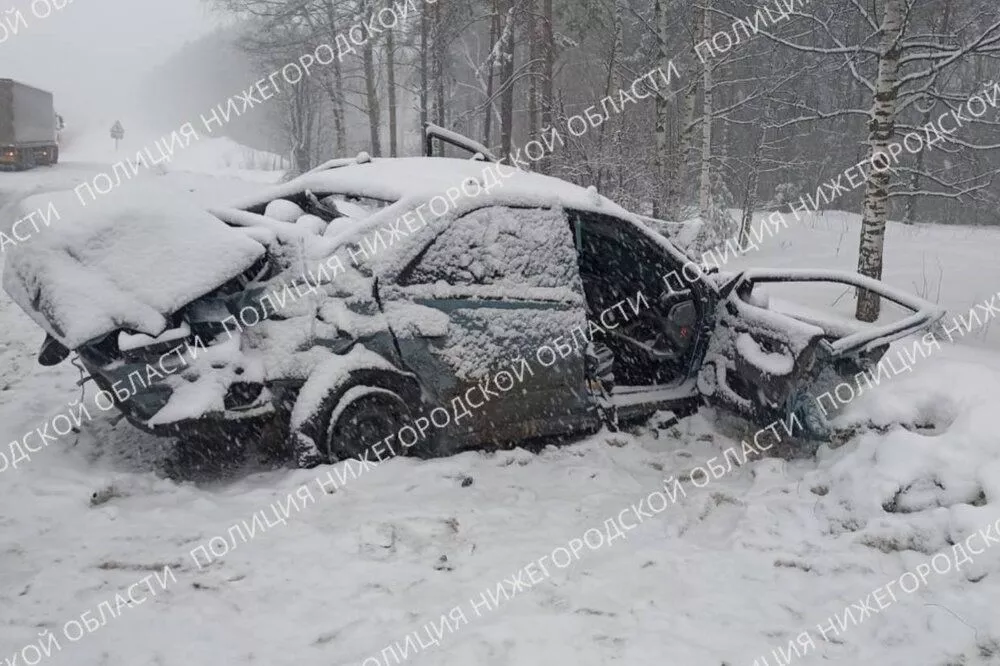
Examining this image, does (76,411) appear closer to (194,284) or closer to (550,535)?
(194,284)

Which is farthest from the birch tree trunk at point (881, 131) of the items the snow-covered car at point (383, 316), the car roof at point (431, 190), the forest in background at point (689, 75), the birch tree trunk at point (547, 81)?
the birch tree trunk at point (547, 81)

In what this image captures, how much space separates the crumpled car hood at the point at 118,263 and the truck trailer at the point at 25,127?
2424cm

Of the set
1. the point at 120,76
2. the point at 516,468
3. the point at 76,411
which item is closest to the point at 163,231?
the point at 76,411

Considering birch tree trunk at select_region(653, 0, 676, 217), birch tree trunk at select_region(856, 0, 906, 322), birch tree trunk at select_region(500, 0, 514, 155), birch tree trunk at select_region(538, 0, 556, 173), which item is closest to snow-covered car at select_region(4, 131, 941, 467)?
birch tree trunk at select_region(856, 0, 906, 322)

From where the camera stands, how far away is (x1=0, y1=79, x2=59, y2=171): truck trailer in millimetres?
23031

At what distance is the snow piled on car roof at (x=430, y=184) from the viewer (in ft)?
14.2

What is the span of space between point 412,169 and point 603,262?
1.71 meters

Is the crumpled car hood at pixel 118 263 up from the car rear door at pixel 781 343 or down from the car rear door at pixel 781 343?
up

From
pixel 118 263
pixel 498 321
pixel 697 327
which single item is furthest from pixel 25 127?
pixel 697 327

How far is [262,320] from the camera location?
3.85 metres

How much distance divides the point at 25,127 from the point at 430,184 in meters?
26.1

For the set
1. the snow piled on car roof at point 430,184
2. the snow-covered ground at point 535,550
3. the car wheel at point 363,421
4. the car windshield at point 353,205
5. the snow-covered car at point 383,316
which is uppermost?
the snow piled on car roof at point 430,184

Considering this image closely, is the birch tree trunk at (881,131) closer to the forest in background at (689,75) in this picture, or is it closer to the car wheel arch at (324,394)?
the forest in background at (689,75)

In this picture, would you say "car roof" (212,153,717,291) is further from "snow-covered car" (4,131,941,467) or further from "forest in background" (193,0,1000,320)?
"forest in background" (193,0,1000,320)
